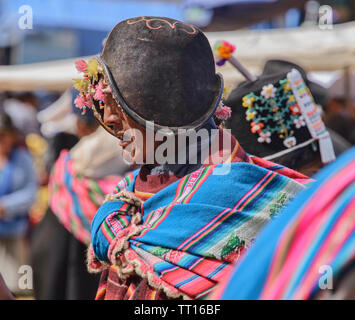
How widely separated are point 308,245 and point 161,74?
3.72 feet

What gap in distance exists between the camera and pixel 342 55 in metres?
5.72

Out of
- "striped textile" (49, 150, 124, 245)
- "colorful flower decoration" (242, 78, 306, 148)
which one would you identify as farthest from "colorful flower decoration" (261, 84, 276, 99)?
"striped textile" (49, 150, 124, 245)

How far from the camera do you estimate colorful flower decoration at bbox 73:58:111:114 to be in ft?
6.46

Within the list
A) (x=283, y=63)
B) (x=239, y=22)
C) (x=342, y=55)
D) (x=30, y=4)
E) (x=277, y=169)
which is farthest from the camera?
(x=239, y=22)

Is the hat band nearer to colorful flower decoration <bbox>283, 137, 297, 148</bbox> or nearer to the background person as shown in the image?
Result: colorful flower decoration <bbox>283, 137, 297, 148</bbox>

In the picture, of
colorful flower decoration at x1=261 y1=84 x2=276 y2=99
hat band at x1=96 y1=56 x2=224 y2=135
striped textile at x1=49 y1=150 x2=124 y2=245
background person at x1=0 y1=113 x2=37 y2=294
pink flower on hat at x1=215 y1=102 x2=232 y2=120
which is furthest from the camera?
background person at x1=0 y1=113 x2=37 y2=294

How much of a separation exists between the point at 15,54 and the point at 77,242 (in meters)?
6.91

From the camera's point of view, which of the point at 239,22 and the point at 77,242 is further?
the point at 239,22

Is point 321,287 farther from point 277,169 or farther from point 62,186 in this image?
point 62,186

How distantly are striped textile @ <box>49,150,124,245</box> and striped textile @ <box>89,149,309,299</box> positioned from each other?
224 cm

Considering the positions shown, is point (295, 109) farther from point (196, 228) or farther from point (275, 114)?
point (196, 228)

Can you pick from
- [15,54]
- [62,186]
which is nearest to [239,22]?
[15,54]

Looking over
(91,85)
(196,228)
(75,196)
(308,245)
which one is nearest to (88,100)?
(91,85)

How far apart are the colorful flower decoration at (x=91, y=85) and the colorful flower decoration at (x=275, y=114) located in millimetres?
893
